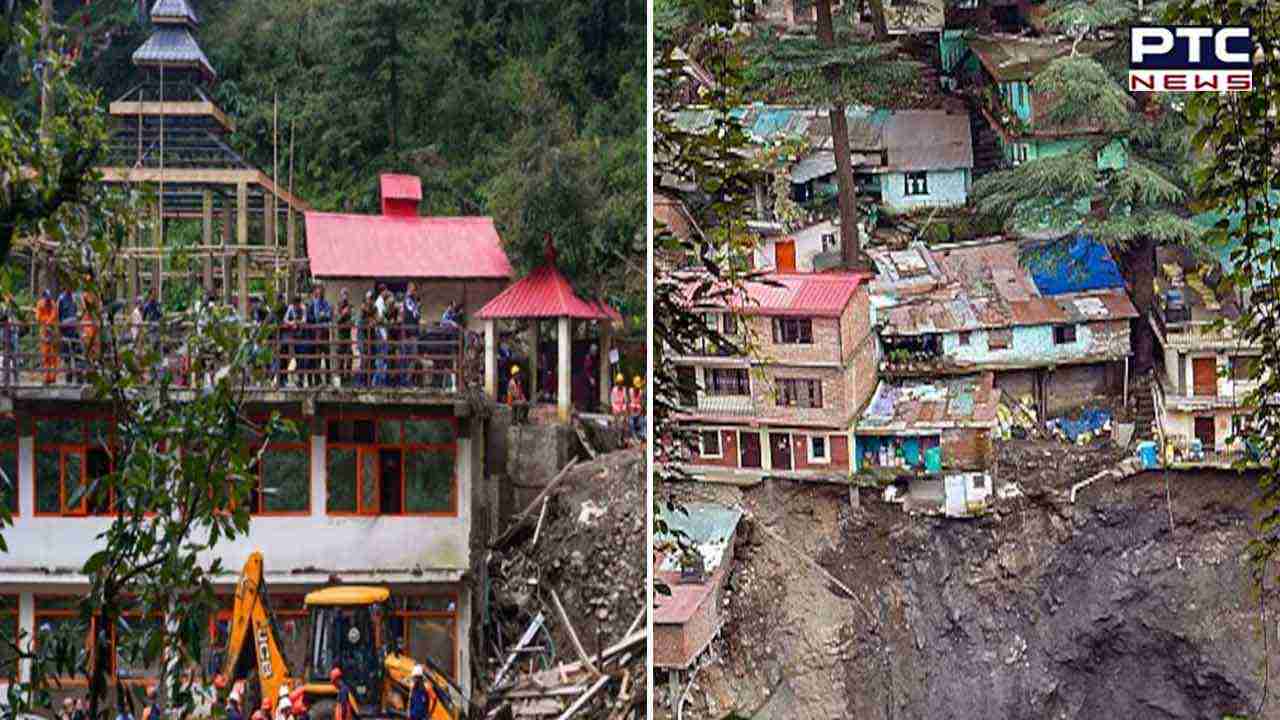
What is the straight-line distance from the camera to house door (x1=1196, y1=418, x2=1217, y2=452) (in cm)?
552

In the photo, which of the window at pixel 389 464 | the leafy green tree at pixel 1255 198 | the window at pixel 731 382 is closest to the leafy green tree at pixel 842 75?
the window at pixel 731 382

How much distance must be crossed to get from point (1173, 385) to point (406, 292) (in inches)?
79.9

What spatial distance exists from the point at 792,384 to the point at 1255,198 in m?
1.27

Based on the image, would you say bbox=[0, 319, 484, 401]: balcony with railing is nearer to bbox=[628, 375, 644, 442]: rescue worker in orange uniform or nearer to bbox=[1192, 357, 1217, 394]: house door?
bbox=[628, 375, 644, 442]: rescue worker in orange uniform

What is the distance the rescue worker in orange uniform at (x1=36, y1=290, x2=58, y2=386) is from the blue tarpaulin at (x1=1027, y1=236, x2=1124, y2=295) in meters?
2.50

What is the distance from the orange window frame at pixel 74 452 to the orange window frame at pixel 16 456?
6 cm

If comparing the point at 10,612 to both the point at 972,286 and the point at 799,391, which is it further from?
the point at 972,286

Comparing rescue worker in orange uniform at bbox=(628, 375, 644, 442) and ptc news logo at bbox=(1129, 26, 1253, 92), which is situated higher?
ptc news logo at bbox=(1129, 26, 1253, 92)

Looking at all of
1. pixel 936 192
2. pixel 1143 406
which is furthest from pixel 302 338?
pixel 1143 406

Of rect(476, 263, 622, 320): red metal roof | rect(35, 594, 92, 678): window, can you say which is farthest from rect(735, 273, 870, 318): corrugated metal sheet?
rect(35, 594, 92, 678): window

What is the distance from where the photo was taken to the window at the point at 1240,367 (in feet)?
18.0

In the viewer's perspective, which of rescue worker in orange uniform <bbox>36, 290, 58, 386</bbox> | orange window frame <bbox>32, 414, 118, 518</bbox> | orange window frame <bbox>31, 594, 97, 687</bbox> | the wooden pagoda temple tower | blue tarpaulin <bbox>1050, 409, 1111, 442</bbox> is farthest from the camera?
blue tarpaulin <bbox>1050, 409, 1111, 442</bbox>

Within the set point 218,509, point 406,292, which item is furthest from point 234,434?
point 406,292

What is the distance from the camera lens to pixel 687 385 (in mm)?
5625
